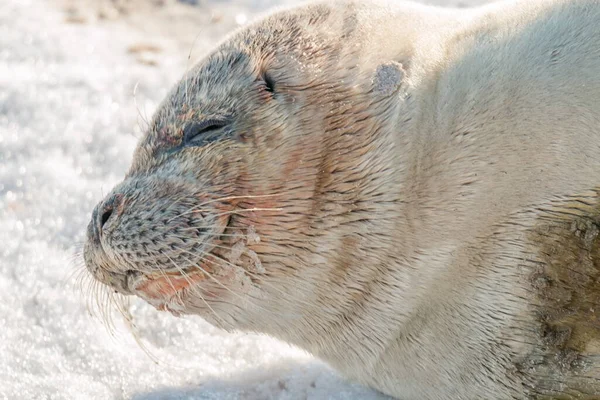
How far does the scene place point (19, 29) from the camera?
584 cm

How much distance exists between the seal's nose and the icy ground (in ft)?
1.60

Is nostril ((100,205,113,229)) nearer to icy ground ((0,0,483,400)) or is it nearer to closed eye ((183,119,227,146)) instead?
closed eye ((183,119,227,146))

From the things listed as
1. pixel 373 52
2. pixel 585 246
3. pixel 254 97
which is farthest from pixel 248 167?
pixel 585 246

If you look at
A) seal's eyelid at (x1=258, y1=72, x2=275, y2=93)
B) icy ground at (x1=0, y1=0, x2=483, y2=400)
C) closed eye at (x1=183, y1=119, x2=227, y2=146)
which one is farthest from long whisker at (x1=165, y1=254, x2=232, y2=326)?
seal's eyelid at (x1=258, y1=72, x2=275, y2=93)

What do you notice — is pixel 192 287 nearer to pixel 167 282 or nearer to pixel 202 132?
pixel 167 282

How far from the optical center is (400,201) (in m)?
2.57

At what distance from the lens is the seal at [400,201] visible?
248cm

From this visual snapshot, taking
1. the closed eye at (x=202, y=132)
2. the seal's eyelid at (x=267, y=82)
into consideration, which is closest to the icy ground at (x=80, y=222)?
the closed eye at (x=202, y=132)

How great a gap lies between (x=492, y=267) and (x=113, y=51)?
3.80 meters

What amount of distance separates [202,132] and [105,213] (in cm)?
39

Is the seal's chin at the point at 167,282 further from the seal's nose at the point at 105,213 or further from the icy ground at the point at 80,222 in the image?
the icy ground at the point at 80,222

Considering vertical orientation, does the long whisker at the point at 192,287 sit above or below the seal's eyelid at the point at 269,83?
below

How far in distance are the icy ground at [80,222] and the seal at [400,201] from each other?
0.50 meters

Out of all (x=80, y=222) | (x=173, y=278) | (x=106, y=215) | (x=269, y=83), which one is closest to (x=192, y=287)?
(x=173, y=278)
